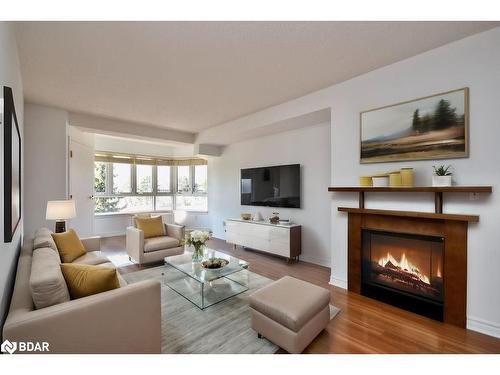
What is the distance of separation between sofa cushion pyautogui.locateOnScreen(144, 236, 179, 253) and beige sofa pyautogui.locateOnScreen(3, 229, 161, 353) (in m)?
1.94

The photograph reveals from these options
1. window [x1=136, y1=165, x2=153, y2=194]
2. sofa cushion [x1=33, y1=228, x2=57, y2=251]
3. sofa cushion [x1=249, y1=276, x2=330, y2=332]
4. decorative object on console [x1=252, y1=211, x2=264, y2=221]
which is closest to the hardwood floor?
sofa cushion [x1=249, y1=276, x2=330, y2=332]

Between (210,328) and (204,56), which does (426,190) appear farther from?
(204,56)

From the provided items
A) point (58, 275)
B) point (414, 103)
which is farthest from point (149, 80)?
point (414, 103)

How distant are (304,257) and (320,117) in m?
2.37

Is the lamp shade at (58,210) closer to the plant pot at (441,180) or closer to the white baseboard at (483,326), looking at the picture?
the plant pot at (441,180)

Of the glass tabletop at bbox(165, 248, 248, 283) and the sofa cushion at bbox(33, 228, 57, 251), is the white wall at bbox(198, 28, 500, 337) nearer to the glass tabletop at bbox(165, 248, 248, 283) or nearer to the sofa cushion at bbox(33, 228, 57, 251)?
the glass tabletop at bbox(165, 248, 248, 283)

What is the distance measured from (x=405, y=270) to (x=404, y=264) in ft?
0.20

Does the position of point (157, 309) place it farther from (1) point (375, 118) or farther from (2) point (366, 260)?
(1) point (375, 118)

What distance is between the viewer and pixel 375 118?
2582mm

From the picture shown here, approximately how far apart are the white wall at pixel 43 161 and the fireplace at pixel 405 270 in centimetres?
473

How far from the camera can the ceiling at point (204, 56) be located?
6.16ft

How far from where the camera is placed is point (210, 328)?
2.03 meters

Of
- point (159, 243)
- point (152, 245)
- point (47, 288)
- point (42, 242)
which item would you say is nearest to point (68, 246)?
point (42, 242)

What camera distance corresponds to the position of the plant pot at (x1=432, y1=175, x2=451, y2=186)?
2035mm
